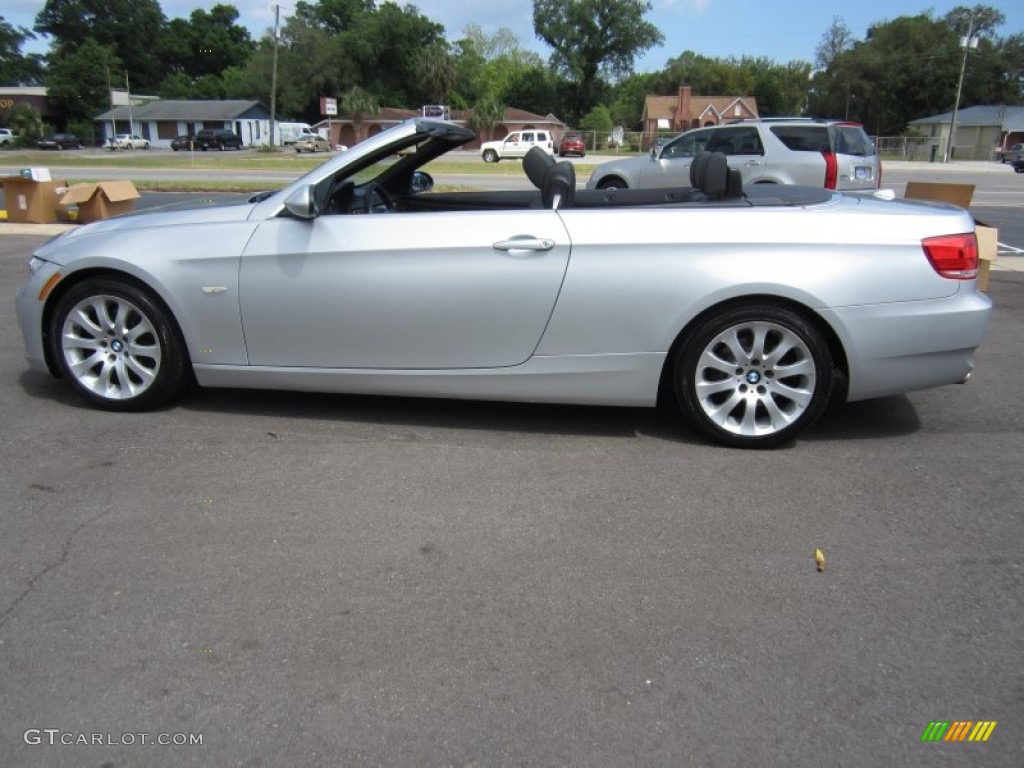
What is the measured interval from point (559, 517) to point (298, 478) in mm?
1242

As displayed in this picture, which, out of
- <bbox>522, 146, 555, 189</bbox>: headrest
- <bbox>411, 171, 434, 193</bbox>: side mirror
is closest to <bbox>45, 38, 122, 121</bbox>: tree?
<bbox>411, 171, 434, 193</bbox>: side mirror

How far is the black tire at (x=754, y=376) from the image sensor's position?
417 centimetres

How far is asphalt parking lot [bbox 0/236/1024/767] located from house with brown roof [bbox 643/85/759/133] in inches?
3279

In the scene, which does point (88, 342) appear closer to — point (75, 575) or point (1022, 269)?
point (75, 575)

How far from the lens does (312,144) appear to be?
6688 centimetres

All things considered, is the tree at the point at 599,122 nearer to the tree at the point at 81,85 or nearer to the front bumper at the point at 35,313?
the tree at the point at 81,85

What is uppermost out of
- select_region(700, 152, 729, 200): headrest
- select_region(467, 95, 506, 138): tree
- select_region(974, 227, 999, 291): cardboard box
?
select_region(467, 95, 506, 138): tree

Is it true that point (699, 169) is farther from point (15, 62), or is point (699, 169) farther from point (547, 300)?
point (15, 62)

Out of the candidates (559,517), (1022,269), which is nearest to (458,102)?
(1022,269)

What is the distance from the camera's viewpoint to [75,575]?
3133 mm

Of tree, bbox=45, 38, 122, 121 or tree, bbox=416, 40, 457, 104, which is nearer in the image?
tree, bbox=45, 38, 122, 121

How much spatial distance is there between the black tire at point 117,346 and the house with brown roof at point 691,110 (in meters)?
83.1

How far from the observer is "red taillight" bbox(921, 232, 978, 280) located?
13.6 feet

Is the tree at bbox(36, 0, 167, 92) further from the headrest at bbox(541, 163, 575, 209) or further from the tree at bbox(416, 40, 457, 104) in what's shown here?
the headrest at bbox(541, 163, 575, 209)
